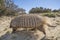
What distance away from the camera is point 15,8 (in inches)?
824

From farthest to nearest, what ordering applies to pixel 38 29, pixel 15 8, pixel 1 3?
pixel 15 8, pixel 1 3, pixel 38 29

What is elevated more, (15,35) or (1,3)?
(1,3)

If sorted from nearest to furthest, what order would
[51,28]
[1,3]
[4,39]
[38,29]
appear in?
1. [4,39]
2. [38,29]
3. [51,28]
4. [1,3]

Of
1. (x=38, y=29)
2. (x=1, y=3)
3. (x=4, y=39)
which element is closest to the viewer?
(x=4, y=39)

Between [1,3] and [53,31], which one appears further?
[1,3]

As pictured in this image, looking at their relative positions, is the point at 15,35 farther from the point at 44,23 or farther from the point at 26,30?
the point at 44,23

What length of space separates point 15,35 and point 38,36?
1271 millimetres

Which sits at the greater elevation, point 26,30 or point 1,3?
point 1,3

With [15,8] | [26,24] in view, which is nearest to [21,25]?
[26,24]

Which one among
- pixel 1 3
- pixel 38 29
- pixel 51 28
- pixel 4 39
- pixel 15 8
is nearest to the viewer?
pixel 4 39

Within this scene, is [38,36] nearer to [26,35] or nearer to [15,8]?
[26,35]

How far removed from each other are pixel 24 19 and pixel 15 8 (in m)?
11.6

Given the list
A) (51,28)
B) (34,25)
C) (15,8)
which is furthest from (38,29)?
(15,8)

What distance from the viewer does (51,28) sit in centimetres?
1055
